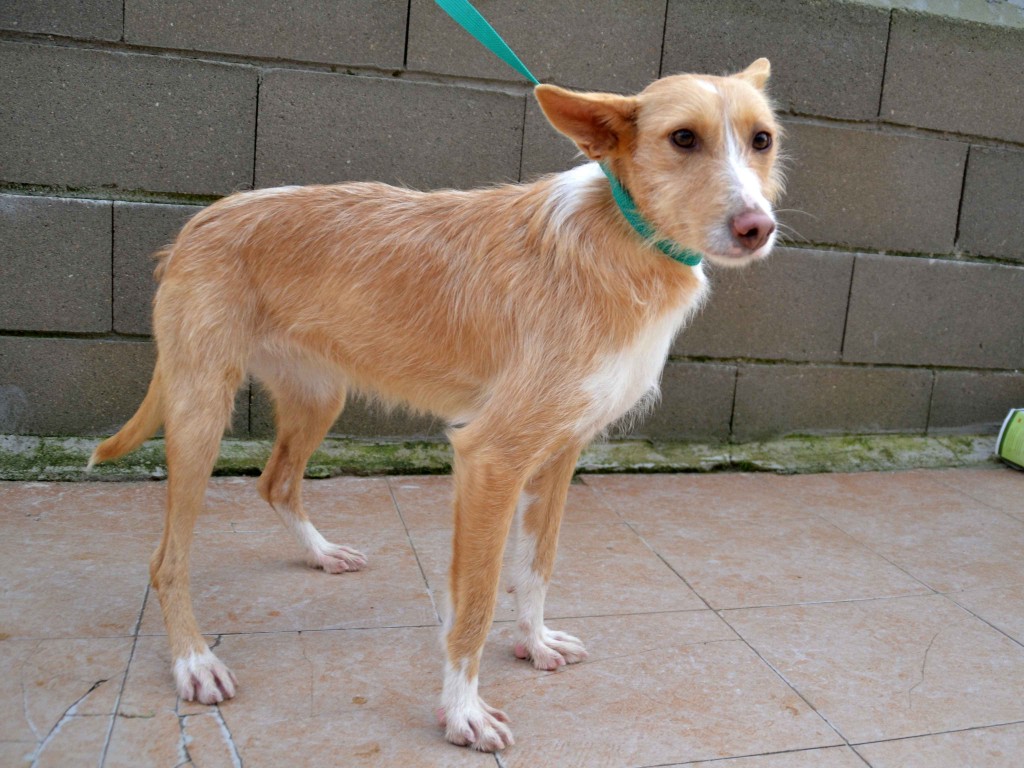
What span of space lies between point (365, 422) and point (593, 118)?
2.38 metres

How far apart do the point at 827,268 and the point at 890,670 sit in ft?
8.08

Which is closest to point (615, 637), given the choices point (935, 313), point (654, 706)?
point (654, 706)

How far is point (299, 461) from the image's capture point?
10.7 feet

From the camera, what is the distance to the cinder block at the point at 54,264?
3.75 metres

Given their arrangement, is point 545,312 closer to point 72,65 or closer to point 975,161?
point 72,65

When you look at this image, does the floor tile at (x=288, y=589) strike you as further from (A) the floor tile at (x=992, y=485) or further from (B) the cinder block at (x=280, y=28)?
(A) the floor tile at (x=992, y=485)

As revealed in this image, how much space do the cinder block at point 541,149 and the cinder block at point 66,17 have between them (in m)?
1.82

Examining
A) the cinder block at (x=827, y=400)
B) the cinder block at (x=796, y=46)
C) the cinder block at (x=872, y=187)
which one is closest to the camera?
the cinder block at (x=796, y=46)

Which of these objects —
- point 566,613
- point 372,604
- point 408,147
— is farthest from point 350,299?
point 408,147

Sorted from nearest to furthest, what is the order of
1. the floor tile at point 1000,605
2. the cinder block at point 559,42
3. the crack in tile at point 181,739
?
the crack in tile at point 181,739 < the floor tile at point 1000,605 < the cinder block at point 559,42

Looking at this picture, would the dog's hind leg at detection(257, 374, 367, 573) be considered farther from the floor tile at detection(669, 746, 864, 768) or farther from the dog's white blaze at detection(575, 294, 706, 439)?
the floor tile at detection(669, 746, 864, 768)

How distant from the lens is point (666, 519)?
394 cm

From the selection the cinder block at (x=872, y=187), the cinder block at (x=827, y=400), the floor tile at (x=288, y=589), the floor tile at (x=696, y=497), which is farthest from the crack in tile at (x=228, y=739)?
the cinder block at (x=872, y=187)

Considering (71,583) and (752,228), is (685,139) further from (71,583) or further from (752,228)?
(71,583)
